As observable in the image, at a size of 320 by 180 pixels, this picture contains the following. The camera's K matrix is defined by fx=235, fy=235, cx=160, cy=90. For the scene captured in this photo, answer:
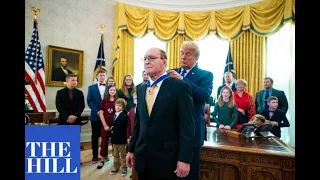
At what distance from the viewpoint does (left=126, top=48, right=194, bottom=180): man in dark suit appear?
0.89m

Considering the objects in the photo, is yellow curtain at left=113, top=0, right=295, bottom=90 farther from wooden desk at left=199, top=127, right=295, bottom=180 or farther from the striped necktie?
the striped necktie

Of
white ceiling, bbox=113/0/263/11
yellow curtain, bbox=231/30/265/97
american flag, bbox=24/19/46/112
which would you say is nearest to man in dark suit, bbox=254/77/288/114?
yellow curtain, bbox=231/30/265/97

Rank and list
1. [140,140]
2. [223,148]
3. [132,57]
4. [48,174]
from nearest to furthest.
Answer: [48,174], [140,140], [223,148], [132,57]

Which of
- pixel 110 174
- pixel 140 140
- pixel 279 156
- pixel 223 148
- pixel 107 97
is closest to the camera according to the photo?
pixel 140 140

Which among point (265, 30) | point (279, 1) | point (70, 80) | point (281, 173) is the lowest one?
point (281, 173)

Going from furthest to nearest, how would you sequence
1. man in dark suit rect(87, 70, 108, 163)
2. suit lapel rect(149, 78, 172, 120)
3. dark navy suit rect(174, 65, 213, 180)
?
man in dark suit rect(87, 70, 108, 163) → dark navy suit rect(174, 65, 213, 180) → suit lapel rect(149, 78, 172, 120)

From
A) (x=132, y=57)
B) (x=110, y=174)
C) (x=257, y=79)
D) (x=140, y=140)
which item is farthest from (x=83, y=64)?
(x=140, y=140)

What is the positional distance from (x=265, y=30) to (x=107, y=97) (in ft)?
8.97

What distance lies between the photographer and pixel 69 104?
2334 mm

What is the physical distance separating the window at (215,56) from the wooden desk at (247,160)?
265 cm

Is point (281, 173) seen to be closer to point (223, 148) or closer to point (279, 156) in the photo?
point (279, 156)

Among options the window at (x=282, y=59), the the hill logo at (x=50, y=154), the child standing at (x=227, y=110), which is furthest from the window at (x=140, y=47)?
the the hill logo at (x=50, y=154)

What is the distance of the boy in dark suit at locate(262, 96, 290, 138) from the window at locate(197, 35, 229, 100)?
1848 mm

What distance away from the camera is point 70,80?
237 cm
